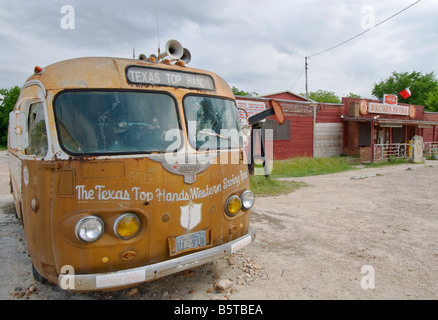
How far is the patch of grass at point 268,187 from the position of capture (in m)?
9.47

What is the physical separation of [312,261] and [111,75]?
11.7 feet

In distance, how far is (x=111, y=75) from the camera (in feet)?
10.2

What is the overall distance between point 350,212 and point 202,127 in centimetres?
502

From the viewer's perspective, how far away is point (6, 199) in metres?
8.68

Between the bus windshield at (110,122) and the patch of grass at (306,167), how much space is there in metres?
10.9

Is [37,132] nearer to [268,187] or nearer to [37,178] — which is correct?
[37,178]

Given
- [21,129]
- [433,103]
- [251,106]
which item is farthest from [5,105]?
[433,103]

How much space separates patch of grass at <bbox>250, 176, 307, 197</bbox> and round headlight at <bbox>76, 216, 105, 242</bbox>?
677 cm

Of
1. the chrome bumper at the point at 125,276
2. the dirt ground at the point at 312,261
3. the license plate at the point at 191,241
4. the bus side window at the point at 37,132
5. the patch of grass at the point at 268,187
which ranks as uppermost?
the bus side window at the point at 37,132

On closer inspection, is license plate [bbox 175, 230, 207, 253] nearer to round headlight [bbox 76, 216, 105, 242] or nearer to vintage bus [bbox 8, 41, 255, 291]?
vintage bus [bbox 8, 41, 255, 291]

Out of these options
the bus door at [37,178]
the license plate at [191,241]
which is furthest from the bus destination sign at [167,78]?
the license plate at [191,241]

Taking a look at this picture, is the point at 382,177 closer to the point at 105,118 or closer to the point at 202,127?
the point at 202,127

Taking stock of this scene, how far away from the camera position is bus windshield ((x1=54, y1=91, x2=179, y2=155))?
9.51ft

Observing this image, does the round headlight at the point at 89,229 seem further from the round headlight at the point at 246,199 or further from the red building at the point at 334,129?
the red building at the point at 334,129
